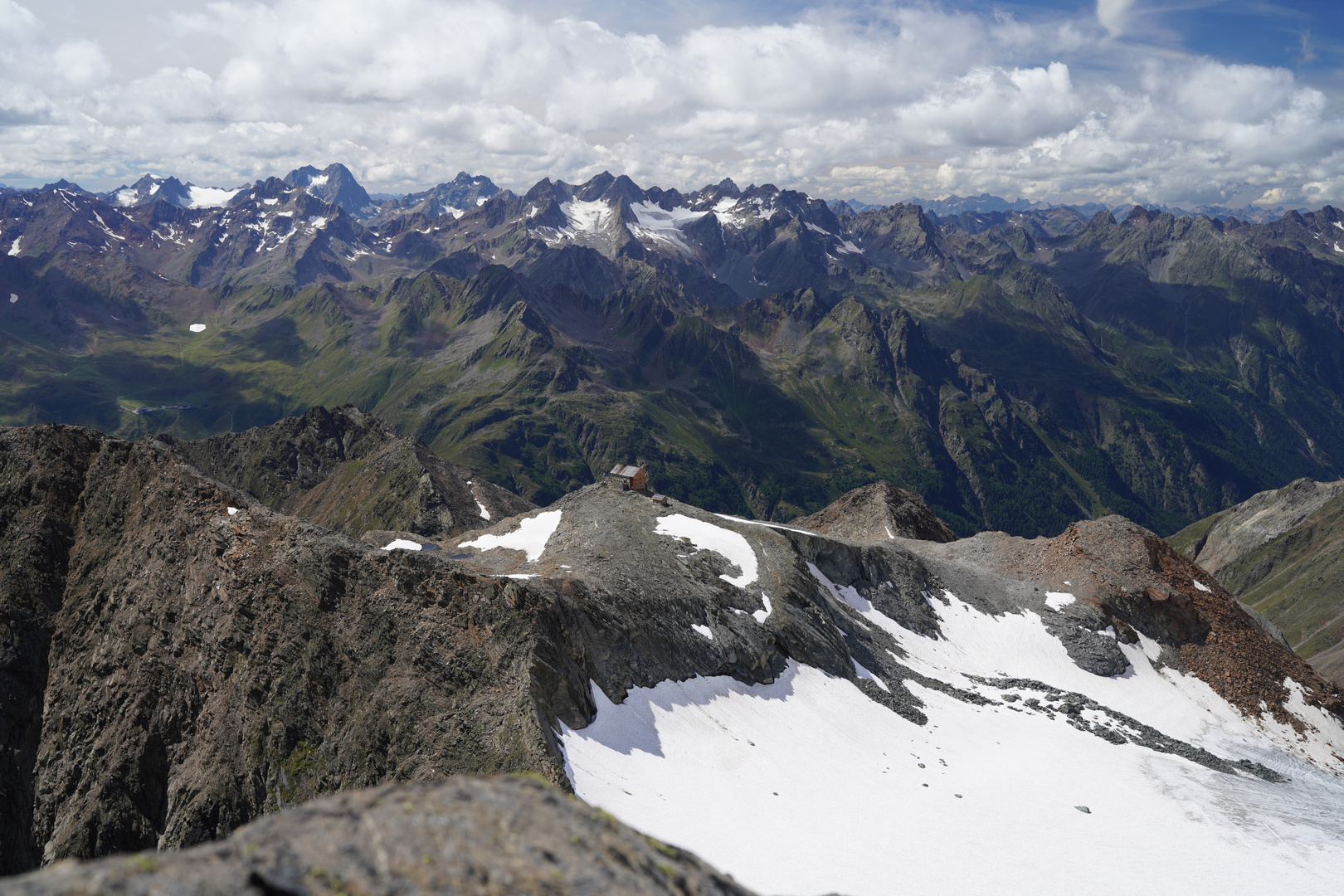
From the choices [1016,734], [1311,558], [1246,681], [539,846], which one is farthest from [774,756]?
[1311,558]

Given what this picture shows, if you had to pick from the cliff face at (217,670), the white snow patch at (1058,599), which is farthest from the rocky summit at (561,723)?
the white snow patch at (1058,599)

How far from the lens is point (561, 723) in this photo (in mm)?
37875

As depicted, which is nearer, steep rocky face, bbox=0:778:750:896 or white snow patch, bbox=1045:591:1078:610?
steep rocky face, bbox=0:778:750:896

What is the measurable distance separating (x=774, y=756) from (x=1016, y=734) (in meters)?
28.2

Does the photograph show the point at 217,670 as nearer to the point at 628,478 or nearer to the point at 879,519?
the point at 628,478

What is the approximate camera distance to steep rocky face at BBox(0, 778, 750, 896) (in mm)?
12320

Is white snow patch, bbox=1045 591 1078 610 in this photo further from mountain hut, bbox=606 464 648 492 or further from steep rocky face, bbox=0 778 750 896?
steep rocky face, bbox=0 778 750 896

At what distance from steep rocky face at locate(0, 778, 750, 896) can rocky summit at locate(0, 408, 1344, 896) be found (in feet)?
0.22

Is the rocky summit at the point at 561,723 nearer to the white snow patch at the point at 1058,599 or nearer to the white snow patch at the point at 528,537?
the white snow patch at the point at 528,537

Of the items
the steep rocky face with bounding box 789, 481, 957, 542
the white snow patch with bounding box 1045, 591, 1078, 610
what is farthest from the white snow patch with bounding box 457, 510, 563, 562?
the white snow patch with bounding box 1045, 591, 1078, 610

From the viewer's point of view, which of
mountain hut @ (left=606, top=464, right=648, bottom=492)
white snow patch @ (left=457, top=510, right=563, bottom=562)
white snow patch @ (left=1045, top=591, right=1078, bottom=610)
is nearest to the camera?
white snow patch @ (left=457, top=510, right=563, bottom=562)

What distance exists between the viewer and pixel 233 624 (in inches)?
1834

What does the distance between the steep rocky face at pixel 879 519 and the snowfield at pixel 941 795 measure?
46.7m

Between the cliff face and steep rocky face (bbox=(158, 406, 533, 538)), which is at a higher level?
the cliff face
